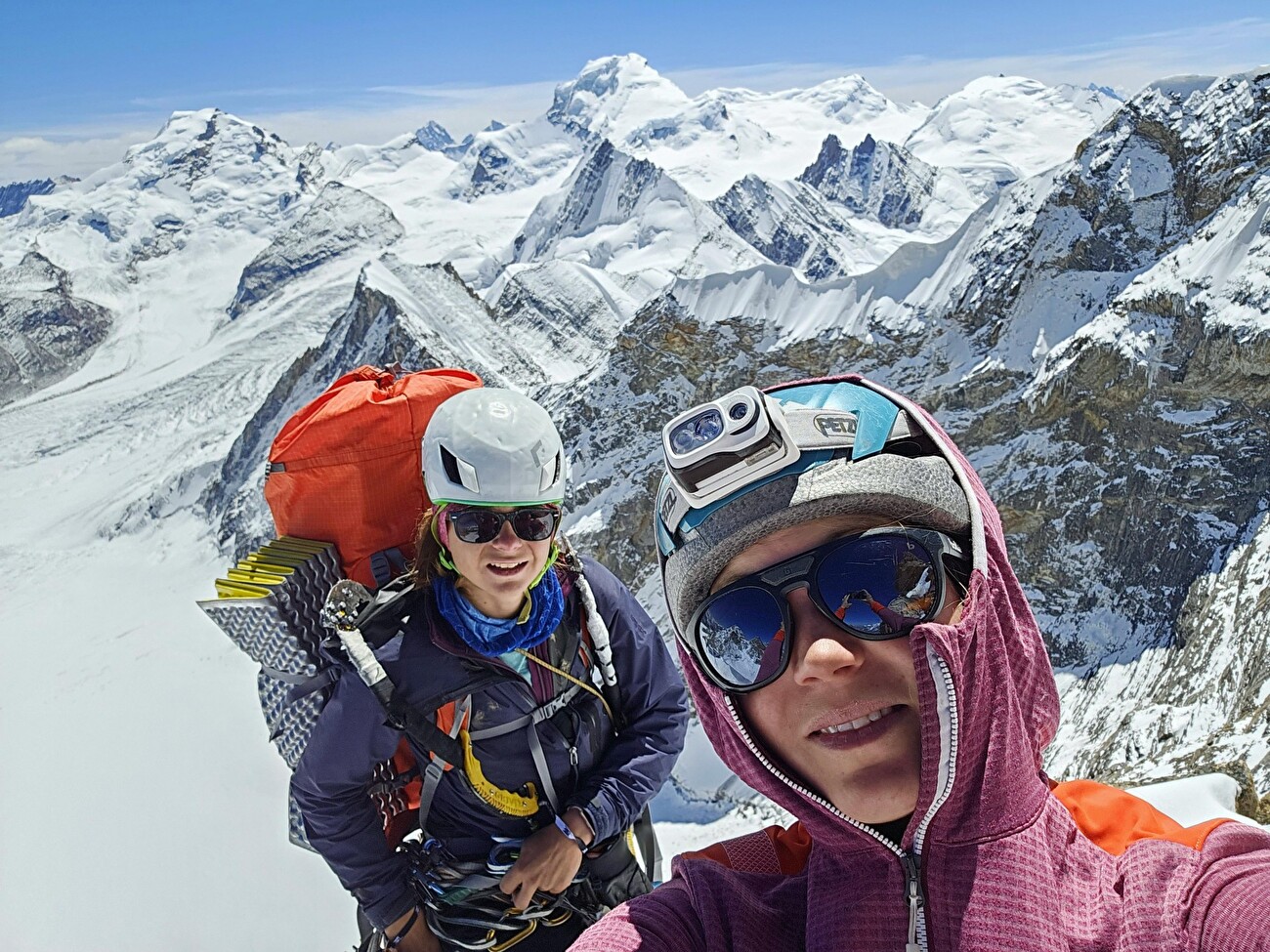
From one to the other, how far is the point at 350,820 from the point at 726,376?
155ft

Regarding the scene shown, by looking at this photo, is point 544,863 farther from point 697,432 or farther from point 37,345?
point 37,345

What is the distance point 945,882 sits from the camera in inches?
77.6

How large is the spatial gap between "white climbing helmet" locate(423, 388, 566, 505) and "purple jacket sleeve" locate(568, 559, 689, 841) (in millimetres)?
553

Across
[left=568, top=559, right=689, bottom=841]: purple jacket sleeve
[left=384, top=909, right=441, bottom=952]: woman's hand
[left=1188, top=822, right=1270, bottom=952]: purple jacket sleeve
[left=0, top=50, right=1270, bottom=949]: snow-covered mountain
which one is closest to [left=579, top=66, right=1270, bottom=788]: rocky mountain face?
[left=0, top=50, right=1270, bottom=949]: snow-covered mountain

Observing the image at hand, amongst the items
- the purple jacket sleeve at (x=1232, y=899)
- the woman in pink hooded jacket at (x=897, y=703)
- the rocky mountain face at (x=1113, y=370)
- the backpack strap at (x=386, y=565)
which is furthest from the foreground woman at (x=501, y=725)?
the rocky mountain face at (x=1113, y=370)

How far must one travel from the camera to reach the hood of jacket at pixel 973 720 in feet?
6.15

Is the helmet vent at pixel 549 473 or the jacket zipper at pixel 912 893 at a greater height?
the helmet vent at pixel 549 473

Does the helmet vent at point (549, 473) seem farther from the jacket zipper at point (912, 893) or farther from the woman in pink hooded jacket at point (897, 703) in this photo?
the jacket zipper at point (912, 893)

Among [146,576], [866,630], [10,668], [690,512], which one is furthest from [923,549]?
[146,576]

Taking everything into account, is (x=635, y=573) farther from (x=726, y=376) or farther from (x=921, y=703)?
(x=921, y=703)

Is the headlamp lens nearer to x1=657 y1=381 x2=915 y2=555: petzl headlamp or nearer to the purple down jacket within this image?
x1=657 y1=381 x2=915 y2=555: petzl headlamp

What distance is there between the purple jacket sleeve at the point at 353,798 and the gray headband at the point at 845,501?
195cm

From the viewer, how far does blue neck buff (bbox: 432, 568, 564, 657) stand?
3.54 metres

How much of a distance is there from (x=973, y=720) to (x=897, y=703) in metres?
0.17
